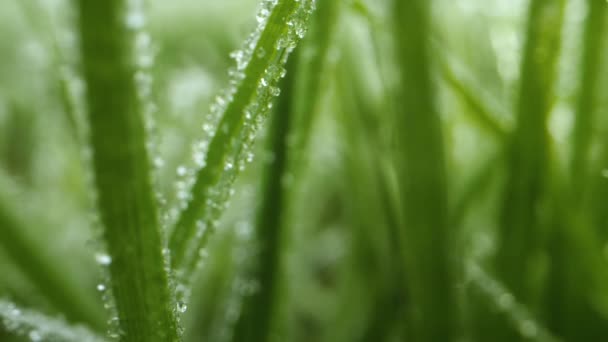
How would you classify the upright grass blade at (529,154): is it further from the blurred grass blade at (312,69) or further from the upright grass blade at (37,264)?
the upright grass blade at (37,264)

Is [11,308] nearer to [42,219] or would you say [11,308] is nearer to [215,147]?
[215,147]

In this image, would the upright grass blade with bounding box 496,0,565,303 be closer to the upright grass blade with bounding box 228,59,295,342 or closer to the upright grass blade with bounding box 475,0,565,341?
the upright grass blade with bounding box 475,0,565,341

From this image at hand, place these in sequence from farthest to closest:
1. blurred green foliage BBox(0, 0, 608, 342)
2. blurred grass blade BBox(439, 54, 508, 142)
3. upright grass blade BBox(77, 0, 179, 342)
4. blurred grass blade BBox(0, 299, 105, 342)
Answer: blurred grass blade BBox(439, 54, 508, 142)
blurred green foliage BBox(0, 0, 608, 342)
blurred grass blade BBox(0, 299, 105, 342)
upright grass blade BBox(77, 0, 179, 342)

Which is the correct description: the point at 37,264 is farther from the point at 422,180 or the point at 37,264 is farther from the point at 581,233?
the point at 581,233

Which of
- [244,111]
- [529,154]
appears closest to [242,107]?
[244,111]

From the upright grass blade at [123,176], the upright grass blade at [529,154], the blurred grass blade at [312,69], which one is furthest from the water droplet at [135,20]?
the upright grass blade at [529,154]

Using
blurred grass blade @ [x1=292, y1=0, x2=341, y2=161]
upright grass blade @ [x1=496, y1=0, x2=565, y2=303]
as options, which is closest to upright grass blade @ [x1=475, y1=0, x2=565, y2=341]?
upright grass blade @ [x1=496, y1=0, x2=565, y2=303]

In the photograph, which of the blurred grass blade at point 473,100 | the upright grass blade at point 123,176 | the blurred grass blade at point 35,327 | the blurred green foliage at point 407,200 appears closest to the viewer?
the upright grass blade at point 123,176
